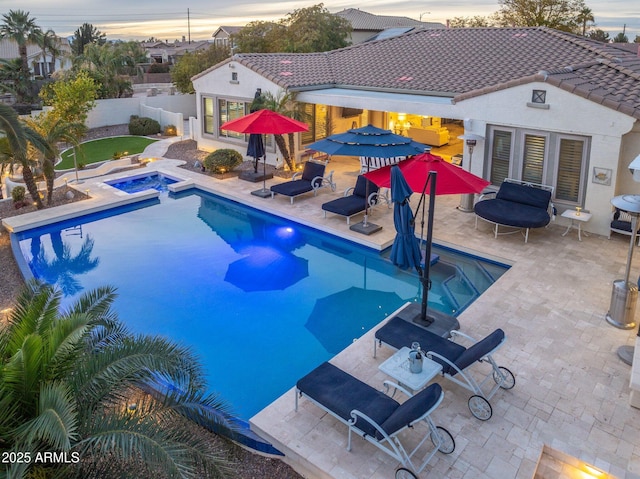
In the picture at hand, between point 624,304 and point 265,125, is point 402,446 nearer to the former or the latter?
point 624,304

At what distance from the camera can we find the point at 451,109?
1916 cm

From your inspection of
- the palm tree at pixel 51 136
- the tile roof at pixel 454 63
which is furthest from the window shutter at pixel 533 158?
the palm tree at pixel 51 136

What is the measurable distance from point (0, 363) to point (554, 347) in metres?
9.42

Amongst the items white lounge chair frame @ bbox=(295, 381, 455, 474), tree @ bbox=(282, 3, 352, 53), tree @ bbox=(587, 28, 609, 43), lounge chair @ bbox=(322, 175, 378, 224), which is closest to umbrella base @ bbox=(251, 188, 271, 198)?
lounge chair @ bbox=(322, 175, 378, 224)

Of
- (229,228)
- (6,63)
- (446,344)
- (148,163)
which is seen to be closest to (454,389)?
(446,344)

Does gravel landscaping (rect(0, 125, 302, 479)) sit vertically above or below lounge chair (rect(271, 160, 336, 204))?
below

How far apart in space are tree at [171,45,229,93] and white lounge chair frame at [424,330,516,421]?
38.2 m

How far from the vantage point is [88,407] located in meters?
5.88

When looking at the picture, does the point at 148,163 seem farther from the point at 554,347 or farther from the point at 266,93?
the point at 554,347

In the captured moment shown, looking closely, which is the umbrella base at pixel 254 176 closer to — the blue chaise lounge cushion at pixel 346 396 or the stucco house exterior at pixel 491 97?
the stucco house exterior at pixel 491 97

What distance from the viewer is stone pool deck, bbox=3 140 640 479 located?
295 inches

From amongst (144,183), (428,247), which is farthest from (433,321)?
(144,183)

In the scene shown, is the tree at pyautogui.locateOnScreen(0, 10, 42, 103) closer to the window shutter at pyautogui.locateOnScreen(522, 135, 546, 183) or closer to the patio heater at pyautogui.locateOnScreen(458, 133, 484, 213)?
the patio heater at pyautogui.locateOnScreen(458, 133, 484, 213)

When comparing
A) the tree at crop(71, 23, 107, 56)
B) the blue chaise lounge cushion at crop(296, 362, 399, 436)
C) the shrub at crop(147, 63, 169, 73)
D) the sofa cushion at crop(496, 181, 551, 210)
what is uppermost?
the tree at crop(71, 23, 107, 56)
